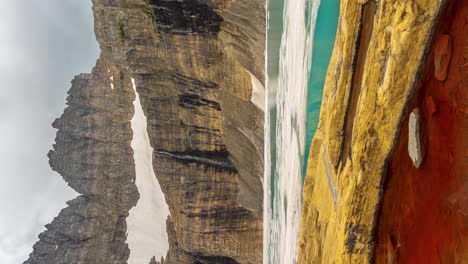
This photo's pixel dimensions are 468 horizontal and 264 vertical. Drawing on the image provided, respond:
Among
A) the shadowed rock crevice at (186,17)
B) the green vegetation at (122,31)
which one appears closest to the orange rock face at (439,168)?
the shadowed rock crevice at (186,17)

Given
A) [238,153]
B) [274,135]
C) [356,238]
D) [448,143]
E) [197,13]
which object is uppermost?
[197,13]

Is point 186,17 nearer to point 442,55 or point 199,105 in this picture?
point 199,105

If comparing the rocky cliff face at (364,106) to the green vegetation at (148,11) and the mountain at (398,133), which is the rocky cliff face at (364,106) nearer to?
the mountain at (398,133)

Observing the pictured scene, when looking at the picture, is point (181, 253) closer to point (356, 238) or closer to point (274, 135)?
point (274, 135)

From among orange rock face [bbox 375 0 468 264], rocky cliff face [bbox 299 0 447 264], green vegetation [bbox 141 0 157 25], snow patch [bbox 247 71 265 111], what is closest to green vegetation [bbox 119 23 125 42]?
green vegetation [bbox 141 0 157 25]

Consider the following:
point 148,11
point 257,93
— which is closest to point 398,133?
→ point 257,93

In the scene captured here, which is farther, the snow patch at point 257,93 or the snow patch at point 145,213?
the snow patch at point 145,213

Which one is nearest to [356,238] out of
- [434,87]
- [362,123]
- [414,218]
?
[414,218]
